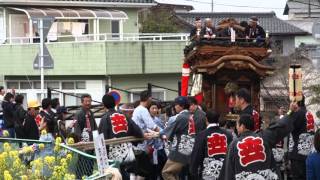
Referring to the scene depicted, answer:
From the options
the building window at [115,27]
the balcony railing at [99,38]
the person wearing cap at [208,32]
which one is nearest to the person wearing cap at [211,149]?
the person wearing cap at [208,32]

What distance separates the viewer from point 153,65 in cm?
3306

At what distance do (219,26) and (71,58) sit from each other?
55.5 ft

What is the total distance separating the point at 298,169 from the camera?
12.6 metres

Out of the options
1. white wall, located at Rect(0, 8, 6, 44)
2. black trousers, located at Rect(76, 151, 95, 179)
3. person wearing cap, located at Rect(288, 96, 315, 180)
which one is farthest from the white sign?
white wall, located at Rect(0, 8, 6, 44)

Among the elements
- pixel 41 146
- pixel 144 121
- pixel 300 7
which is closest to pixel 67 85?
pixel 144 121

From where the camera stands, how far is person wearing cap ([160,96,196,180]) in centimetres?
1291

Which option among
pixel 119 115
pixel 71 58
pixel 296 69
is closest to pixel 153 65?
pixel 71 58

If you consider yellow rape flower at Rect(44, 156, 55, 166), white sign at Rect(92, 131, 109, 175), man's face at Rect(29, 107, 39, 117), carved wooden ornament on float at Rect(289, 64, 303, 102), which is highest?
carved wooden ornament on float at Rect(289, 64, 303, 102)

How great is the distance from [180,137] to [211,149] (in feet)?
5.94

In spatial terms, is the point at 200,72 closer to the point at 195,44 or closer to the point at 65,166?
the point at 195,44

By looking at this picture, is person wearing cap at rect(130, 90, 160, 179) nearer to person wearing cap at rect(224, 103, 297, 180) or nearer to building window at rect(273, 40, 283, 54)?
person wearing cap at rect(224, 103, 297, 180)

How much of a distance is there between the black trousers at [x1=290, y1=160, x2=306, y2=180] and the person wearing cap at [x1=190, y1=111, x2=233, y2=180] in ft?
5.85

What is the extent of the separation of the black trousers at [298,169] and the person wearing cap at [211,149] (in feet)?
5.85

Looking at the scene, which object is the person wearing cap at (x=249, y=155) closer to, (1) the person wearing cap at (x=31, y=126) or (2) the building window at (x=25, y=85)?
(1) the person wearing cap at (x=31, y=126)
